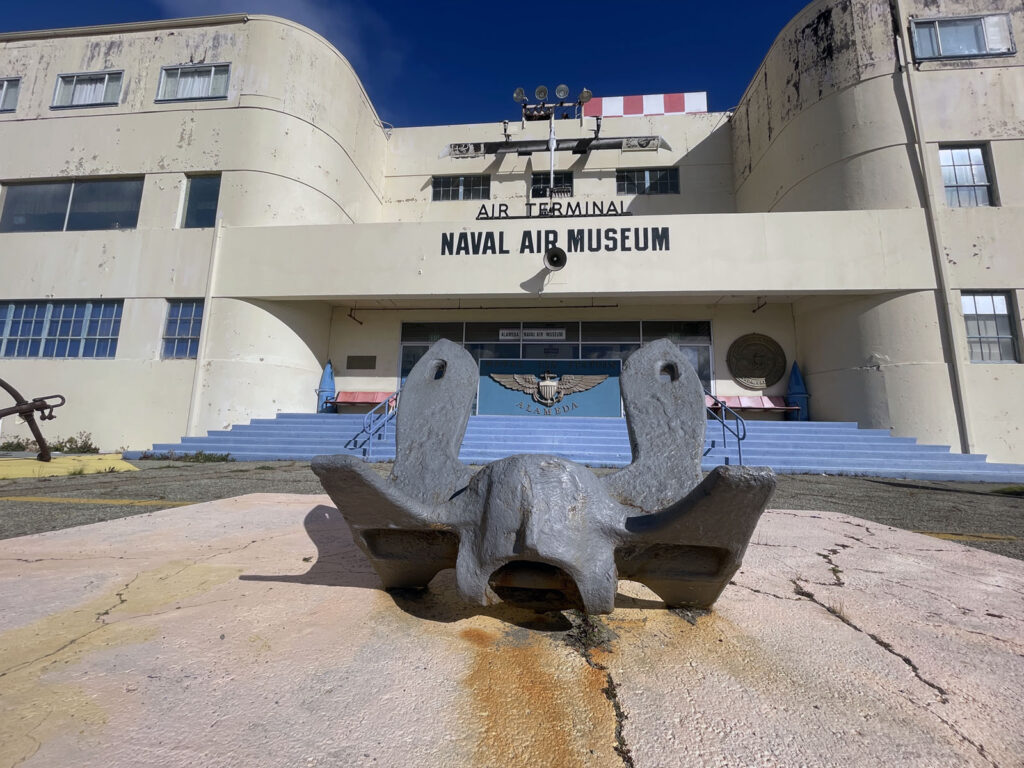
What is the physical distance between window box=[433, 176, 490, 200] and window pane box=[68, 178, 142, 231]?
8.16m

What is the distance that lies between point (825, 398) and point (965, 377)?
7.85 feet

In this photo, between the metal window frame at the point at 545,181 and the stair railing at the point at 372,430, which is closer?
the stair railing at the point at 372,430

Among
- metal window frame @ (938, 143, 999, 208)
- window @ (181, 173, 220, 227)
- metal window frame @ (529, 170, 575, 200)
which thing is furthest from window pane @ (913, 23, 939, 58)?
window @ (181, 173, 220, 227)

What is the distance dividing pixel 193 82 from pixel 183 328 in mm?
6861

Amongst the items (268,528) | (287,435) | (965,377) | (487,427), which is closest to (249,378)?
(287,435)

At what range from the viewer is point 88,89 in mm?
12188

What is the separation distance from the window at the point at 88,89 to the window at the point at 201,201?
3.68 meters

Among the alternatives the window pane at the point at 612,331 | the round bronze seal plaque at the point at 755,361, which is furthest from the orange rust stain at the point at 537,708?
the round bronze seal plaque at the point at 755,361

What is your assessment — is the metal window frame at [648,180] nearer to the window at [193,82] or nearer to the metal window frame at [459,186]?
the metal window frame at [459,186]

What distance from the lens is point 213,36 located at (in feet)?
39.2

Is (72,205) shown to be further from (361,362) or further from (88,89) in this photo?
(361,362)

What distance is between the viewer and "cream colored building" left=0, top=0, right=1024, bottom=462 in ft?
31.1

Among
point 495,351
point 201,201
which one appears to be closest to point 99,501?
point 495,351

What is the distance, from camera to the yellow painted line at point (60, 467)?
6.96 metres
